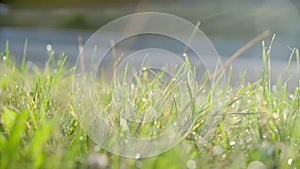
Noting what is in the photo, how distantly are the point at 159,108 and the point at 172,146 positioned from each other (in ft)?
1.26

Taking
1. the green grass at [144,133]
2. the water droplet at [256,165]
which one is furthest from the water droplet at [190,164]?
the water droplet at [256,165]

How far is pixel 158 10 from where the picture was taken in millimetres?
17422

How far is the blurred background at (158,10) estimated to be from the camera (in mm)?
13039

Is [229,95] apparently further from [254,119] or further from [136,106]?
[136,106]

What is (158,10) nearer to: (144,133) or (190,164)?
(144,133)

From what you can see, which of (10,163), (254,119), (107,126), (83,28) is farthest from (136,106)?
(83,28)

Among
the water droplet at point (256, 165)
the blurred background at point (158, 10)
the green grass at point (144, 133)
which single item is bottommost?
the water droplet at point (256, 165)

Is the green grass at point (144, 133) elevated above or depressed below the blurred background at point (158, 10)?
below

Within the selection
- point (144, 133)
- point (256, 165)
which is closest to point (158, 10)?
point (144, 133)

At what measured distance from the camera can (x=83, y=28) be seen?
18156 mm

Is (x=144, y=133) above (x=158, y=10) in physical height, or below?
below

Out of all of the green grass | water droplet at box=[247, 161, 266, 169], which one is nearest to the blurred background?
the green grass

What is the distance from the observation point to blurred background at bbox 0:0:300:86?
13039mm

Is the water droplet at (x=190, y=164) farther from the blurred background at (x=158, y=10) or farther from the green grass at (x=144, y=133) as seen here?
the blurred background at (x=158, y=10)
